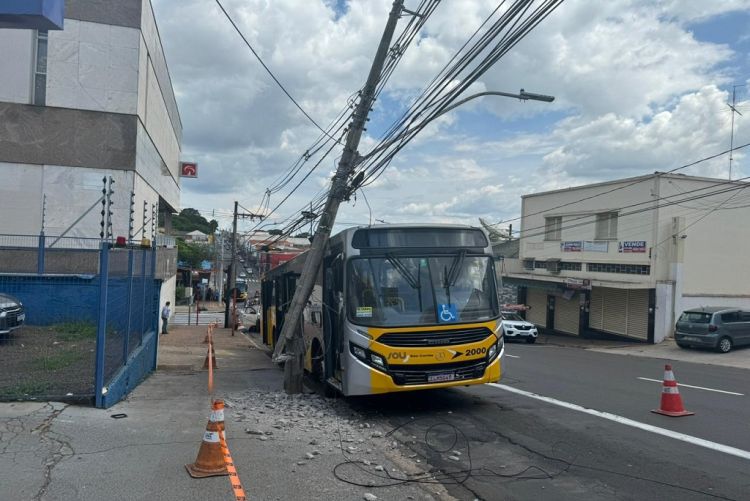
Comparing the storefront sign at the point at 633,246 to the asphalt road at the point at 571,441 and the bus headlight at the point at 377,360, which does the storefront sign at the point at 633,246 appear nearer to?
the asphalt road at the point at 571,441

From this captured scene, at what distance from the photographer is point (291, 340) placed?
1156 cm

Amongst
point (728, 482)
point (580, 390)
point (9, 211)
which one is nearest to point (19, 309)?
point (580, 390)

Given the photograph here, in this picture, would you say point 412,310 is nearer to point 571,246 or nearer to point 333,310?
point 333,310

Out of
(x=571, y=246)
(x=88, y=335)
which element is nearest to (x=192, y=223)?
(x=571, y=246)

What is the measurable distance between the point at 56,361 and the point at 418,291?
5.67 m

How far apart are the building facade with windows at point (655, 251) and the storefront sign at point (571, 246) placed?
0.18ft

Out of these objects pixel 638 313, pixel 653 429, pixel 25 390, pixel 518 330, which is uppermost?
pixel 25 390

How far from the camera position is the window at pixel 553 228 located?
3644cm

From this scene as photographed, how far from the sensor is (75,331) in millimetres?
11188

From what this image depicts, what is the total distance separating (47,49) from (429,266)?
63.5 ft

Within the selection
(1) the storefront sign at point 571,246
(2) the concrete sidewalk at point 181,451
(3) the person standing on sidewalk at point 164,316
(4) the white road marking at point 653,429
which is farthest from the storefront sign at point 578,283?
(2) the concrete sidewalk at point 181,451

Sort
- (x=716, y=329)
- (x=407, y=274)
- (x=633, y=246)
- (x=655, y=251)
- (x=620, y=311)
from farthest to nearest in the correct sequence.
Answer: (x=620, y=311) < (x=633, y=246) < (x=655, y=251) < (x=716, y=329) < (x=407, y=274)

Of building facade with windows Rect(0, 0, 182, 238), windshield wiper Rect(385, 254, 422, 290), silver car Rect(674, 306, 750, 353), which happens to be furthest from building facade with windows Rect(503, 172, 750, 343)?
windshield wiper Rect(385, 254, 422, 290)

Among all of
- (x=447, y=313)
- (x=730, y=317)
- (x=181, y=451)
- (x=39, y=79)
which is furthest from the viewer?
(x=730, y=317)
